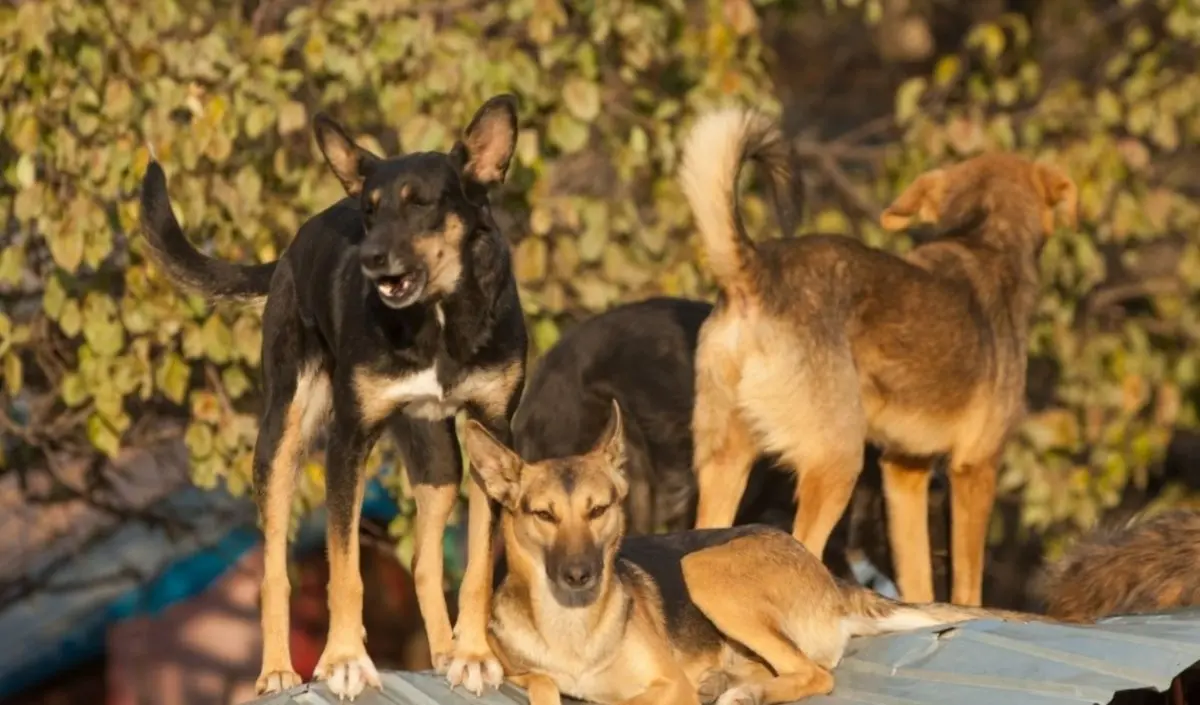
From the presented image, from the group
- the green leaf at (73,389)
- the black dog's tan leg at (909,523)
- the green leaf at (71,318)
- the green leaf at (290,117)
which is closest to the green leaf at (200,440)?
the green leaf at (73,389)

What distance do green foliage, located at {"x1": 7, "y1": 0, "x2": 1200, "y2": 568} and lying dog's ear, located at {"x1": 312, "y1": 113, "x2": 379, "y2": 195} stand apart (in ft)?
7.66

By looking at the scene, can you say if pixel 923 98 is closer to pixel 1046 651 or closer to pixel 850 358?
pixel 850 358

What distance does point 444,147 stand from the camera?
27.5 feet

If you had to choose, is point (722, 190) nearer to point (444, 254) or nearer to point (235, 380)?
point (444, 254)

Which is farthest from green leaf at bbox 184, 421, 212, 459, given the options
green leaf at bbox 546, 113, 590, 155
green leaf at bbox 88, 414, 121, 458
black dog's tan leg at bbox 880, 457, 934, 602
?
black dog's tan leg at bbox 880, 457, 934, 602

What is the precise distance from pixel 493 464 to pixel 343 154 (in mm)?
994

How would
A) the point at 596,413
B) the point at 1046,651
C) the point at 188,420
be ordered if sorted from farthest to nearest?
the point at 188,420 < the point at 596,413 < the point at 1046,651

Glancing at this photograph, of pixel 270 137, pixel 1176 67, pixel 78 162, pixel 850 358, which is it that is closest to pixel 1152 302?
pixel 1176 67

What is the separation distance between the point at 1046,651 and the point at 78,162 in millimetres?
4368

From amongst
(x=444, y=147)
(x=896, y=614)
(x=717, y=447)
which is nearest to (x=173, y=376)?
(x=444, y=147)

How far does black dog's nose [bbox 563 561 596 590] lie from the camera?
5.57m

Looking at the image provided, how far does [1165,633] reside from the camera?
5949 mm

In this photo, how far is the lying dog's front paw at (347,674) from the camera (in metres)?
5.45

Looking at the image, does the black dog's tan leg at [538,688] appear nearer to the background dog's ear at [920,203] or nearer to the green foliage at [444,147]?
the green foliage at [444,147]
